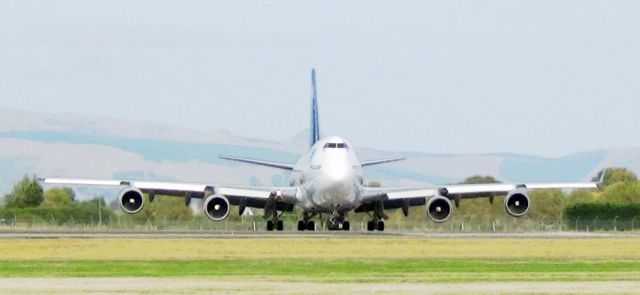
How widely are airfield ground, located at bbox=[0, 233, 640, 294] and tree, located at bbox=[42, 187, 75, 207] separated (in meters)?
39.5

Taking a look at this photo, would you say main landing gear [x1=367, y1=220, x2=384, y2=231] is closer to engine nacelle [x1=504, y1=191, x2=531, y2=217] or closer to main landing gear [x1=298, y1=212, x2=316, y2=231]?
main landing gear [x1=298, y1=212, x2=316, y2=231]

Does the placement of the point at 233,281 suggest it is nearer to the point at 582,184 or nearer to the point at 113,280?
the point at 113,280

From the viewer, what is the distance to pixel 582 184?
3351 inches

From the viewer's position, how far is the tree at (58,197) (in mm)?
105738

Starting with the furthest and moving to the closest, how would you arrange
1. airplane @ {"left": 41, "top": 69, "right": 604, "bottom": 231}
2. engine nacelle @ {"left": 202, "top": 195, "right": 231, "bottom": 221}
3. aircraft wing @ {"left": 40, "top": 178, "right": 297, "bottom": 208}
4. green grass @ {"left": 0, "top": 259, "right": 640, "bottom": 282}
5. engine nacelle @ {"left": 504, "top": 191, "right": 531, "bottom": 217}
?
aircraft wing @ {"left": 40, "top": 178, "right": 297, "bottom": 208}
engine nacelle @ {"left": 504, "top": 191, "right": 531, "bottom": 217}
engine nacelle @ {"left": 202, "top": 195, "right": 231, "bottom": 221}
airplane @ {"left": 41, "top": 69, "right": 604, "bottom": 231}
green grass @ {"left": 0, "top": 259, "right": 640, "bottom": 282}

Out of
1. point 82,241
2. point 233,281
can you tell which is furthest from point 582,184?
point 233,281

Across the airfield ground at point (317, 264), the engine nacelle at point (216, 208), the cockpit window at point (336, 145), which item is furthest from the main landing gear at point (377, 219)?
the airfield ground at point (317, 264)

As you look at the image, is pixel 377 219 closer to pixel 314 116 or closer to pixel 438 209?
pixel 438 209

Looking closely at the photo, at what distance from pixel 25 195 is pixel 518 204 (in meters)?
32.8

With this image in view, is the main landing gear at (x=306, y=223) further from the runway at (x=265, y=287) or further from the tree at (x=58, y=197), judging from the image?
the runway at (x=265, y=287)

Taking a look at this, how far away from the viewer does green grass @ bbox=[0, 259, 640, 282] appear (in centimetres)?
4122

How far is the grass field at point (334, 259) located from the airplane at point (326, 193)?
40.3ft

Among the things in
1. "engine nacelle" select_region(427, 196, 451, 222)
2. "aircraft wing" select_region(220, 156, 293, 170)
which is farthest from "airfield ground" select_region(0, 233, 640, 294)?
"engine nacelle" select_region(427, 196, 451, 222)

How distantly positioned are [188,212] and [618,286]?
5676cm
